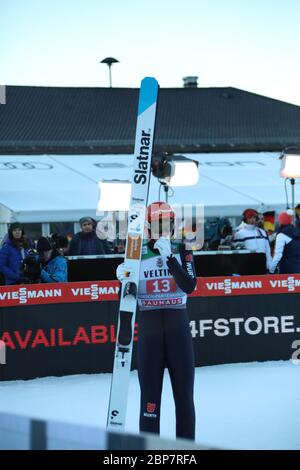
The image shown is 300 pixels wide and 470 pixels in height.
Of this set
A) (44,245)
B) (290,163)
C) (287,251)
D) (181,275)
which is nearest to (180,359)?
(181,275)

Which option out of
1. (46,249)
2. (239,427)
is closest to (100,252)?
(46,249)

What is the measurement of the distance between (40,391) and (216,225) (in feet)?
31.6

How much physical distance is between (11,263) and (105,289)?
1.23 m

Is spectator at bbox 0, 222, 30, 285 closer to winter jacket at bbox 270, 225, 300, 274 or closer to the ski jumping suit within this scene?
winter jacket at bbox 270, 225, 300, 274

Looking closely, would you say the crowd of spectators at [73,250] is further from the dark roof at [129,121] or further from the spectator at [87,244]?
the dark roof at [129,121]

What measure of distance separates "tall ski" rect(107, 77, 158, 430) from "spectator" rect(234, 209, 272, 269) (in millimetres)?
5472

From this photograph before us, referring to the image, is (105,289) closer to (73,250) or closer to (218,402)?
(218,402)

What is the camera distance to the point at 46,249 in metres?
10.6

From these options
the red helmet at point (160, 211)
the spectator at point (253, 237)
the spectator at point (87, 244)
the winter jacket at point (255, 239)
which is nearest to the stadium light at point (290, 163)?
the spectator at point (253, 237)

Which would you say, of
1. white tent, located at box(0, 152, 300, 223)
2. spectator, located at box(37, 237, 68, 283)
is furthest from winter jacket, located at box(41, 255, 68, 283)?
white tent, located at box(0, 152, 300, 223)

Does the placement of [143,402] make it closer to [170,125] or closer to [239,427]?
[239,427]

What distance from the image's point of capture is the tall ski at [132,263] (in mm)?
6203

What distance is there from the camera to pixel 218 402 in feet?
27.4
